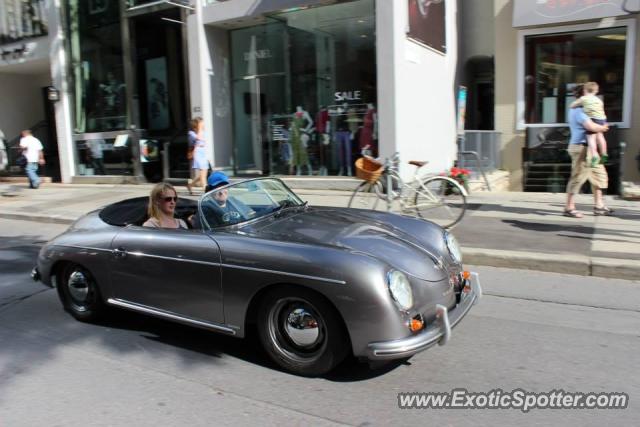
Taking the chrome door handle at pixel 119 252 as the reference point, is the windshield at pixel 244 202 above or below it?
above

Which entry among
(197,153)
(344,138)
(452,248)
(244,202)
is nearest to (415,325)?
(452,248)

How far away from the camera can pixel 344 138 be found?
12.1 m

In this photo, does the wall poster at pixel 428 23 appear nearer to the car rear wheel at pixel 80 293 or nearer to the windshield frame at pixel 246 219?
the windshield frame at pixel 246 219

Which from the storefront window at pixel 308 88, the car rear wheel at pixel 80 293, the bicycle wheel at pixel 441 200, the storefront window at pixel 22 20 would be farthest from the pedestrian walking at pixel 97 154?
the car rear wheel at pixel 80 293

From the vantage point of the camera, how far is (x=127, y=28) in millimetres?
15250

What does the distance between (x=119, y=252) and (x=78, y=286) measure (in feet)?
2.41

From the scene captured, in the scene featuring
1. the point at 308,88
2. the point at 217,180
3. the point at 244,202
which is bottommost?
the point at 244,202

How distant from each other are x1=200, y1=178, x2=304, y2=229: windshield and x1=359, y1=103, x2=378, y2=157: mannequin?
7.10 m

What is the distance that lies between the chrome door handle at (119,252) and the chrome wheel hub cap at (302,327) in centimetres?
150

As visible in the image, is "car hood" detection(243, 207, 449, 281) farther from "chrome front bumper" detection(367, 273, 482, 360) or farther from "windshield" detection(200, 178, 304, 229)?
"chrome front bumper" detection(367, 273, 482, 360)

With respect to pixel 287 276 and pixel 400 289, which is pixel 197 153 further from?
pixel 400 289

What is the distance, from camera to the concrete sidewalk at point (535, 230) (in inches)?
228

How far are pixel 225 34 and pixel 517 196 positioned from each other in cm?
852

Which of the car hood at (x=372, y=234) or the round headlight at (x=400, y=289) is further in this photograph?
the car hood at (x=372, y=234)
